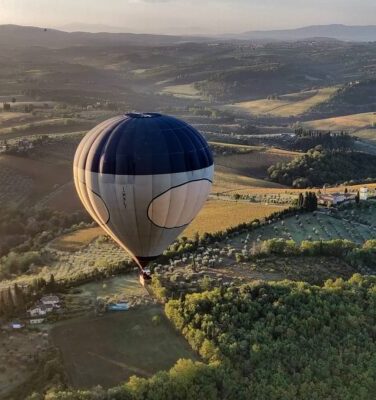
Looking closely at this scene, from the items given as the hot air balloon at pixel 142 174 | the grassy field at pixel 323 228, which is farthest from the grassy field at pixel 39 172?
the hot air balloon at pixel 142 174

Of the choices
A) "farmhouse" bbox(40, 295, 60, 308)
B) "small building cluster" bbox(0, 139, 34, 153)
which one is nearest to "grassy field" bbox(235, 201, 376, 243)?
"farmhouse" bbox(40, 295, 60, 308)

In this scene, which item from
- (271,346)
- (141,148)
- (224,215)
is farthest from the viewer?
(224,215)

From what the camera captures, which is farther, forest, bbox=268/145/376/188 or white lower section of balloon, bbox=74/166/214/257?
forest, bbox=268/145/376/188

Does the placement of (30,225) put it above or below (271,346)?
below

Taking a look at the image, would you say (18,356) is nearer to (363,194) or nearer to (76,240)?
(76,240)

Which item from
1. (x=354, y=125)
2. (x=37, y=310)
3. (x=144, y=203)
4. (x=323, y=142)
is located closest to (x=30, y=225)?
(x=37, y=310)

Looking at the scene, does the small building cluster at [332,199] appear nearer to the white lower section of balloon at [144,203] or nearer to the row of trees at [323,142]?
the white lower section of balloon at [144,203]

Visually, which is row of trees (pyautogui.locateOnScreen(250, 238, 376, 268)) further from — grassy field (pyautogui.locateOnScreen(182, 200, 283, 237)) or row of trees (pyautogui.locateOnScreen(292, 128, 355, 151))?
row of trees (pyautogui.locateOnScreen(292, 128, 355, 151))
